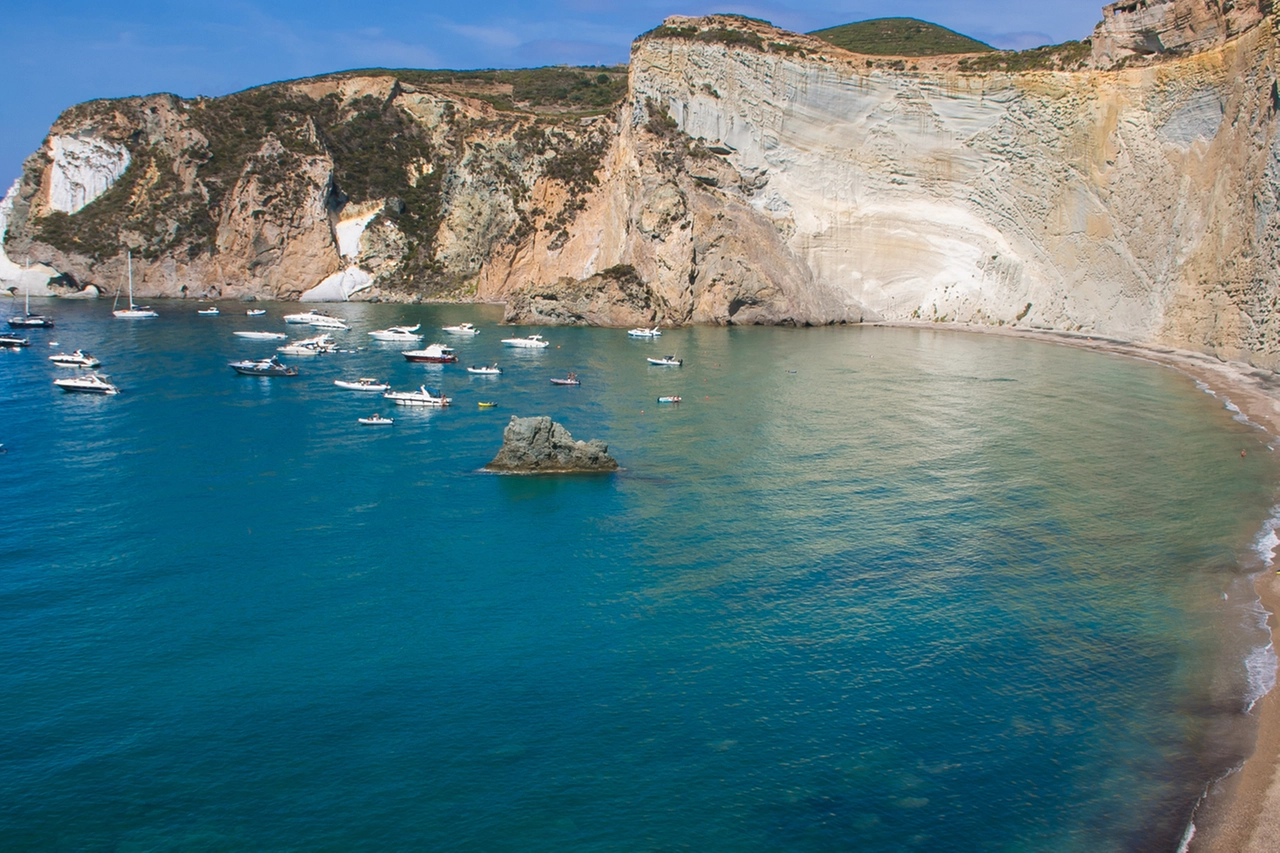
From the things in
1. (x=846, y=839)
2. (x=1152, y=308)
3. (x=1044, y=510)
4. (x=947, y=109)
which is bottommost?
(x=846, y=839)

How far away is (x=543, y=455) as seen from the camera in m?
41.1

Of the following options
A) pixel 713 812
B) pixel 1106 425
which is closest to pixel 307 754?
pixel 713 812

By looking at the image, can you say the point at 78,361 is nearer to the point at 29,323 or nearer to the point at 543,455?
the point at 29,323

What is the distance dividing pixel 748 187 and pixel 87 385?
66.5 metres

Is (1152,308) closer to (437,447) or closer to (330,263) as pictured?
(437,447)

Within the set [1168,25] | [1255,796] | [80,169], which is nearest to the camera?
[1255,796]

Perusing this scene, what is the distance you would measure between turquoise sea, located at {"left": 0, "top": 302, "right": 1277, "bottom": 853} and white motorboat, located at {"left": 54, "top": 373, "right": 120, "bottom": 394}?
551cm

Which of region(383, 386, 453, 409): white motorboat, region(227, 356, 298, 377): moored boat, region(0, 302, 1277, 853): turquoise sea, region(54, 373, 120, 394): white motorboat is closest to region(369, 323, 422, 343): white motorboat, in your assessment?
region(227, 356, 298, 377): moored boat

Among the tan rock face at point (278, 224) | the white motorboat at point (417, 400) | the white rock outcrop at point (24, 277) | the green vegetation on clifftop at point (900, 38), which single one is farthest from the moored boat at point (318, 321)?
the green vegetation on clifftop at point (900, 38)

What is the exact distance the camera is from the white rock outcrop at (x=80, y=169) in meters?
125

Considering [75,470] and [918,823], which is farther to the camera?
[75,470]

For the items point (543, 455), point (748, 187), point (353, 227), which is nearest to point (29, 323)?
point (353, 227)

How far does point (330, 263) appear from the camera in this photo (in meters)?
127

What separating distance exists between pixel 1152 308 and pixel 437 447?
6436 centimetres
